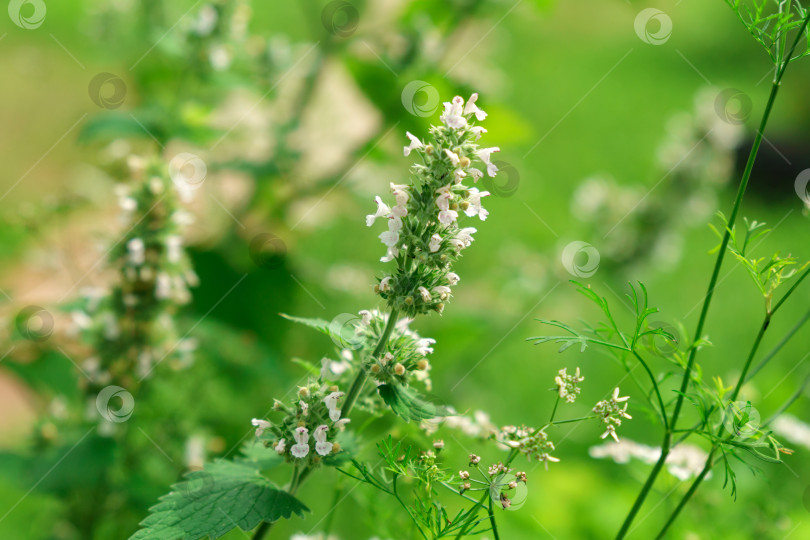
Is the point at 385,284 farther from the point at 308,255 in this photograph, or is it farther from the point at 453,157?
the point at 308,255

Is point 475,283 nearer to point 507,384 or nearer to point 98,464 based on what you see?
point 507,384

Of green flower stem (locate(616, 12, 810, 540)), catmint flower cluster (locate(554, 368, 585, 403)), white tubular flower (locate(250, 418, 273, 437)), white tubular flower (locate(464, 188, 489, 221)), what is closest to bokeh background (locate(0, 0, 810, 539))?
green flower stem (locate(616, 12, 810, 540))

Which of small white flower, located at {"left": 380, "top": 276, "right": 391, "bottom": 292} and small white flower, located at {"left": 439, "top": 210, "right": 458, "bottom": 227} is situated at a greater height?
small white flower, located at {"left": 439, "top": 210, "right": 458, "bottom": 227}

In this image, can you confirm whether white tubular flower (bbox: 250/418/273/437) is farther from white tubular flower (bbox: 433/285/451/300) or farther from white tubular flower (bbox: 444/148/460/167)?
white tubular flower (bbox: 444/148/460/167)

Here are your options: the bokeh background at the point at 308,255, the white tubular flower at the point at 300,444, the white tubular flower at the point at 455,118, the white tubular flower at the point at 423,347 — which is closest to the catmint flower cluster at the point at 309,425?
the white tubular flower at the point at 300,444

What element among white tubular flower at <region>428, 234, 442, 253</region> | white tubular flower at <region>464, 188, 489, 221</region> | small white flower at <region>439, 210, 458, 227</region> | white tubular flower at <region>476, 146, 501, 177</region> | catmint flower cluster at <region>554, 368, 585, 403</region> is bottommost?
catmint flower cluster at <region>554, 368, 585, 403</region>

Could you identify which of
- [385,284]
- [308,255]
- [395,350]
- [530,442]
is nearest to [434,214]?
[385,284]
